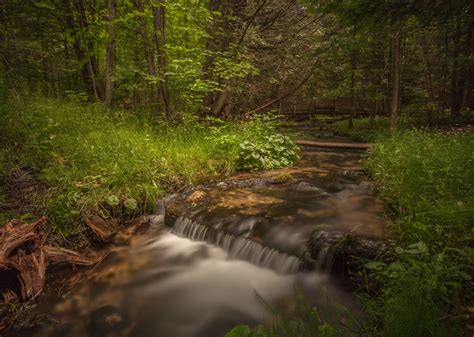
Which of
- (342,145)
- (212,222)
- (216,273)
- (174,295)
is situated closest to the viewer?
(174,295)

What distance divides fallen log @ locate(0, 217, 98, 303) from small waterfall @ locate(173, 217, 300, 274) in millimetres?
1880

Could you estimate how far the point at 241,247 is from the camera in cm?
406

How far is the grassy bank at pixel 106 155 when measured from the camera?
4504 millimetres

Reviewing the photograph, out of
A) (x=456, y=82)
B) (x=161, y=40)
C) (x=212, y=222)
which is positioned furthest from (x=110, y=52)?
(x=456, y=82)

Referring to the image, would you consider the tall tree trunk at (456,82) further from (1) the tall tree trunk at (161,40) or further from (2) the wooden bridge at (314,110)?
(1) the tall tree trunk at (161,40)

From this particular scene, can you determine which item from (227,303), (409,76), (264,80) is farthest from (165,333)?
(409,76)

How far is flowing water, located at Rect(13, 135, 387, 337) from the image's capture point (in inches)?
116

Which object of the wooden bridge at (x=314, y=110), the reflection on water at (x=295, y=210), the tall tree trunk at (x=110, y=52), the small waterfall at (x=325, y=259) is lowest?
the small waterfall at (x=325, y=259)

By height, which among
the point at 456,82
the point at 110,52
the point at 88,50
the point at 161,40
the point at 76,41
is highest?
the point at 76,41

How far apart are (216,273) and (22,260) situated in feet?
7.44

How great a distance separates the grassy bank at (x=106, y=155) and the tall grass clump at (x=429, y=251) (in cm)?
367

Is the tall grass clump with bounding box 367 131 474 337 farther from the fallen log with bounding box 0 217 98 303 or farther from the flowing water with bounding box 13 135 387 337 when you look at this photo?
the fallen log with bounding box 0 217 98 303

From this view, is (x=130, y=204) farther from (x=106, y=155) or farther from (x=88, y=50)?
(x=88, y=50)

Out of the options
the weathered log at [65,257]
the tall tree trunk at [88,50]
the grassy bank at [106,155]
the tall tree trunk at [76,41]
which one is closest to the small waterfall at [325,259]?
the weathered log at [65,257]
